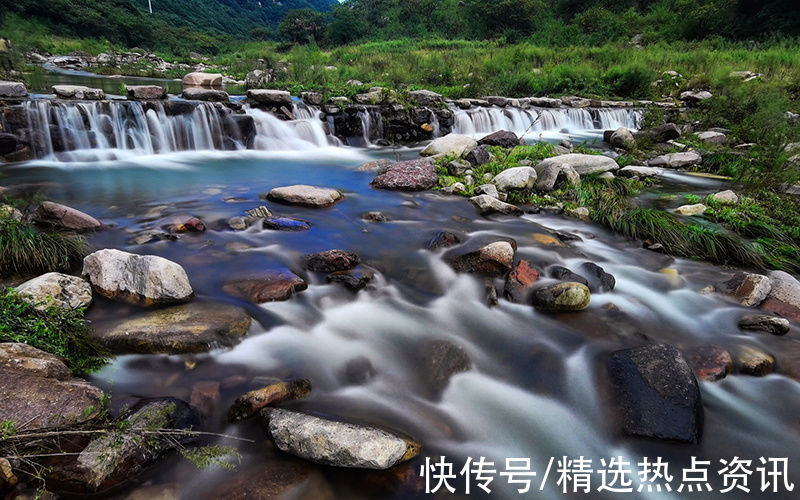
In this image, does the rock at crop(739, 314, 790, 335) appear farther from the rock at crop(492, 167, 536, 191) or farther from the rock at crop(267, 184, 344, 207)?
the rock at crop(267, 184, 344, 207)

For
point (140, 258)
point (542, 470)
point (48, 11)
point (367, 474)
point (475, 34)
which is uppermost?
point (48, 11)

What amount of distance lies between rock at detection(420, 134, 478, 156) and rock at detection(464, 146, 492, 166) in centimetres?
35

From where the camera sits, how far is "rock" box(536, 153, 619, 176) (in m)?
7.87

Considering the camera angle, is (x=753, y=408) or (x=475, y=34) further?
(x=475, y=34)

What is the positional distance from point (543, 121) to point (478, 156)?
275 inches

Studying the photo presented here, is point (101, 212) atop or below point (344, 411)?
atop

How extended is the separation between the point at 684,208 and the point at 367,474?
22.3ft

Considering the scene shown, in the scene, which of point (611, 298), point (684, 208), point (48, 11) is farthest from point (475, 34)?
point (48, 11)

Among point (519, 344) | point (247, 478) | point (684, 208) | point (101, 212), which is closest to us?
point (247, 478)

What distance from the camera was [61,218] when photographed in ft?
16.8

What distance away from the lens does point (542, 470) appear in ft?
8.70

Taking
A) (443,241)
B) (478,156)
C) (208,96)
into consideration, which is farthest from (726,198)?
(208,96)

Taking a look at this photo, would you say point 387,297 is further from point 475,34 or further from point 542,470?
point 475,34

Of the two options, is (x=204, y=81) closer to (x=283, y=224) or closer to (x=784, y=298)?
(x=283, y=224)
